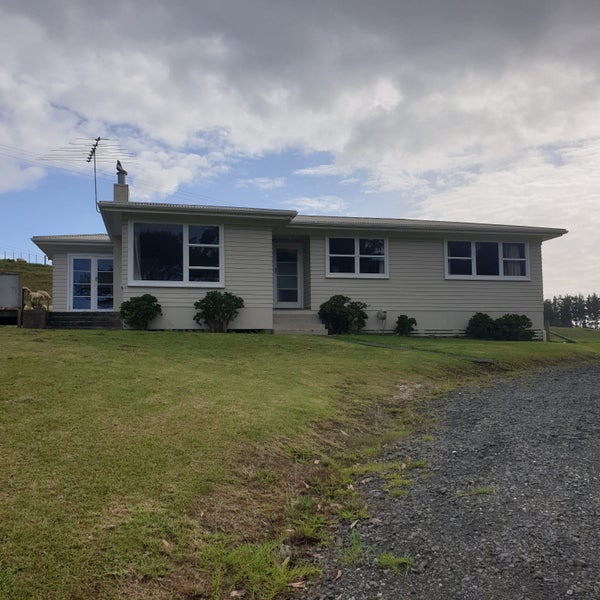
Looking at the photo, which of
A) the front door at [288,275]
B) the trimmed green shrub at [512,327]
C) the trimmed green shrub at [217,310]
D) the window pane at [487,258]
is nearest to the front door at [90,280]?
the trimmed green shrub at [217,310]

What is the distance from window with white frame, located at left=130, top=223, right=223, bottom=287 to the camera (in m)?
14.5

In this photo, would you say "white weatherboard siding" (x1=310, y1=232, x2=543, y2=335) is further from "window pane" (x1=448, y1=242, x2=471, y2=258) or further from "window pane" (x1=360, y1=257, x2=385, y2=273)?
"window pane" (x1=448, y1=242, x2=471, y2=258)

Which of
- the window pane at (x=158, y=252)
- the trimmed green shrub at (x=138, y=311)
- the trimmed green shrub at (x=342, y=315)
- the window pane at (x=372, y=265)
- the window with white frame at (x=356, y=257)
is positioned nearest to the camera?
the trimmed green shrub at (x=138, y=311)

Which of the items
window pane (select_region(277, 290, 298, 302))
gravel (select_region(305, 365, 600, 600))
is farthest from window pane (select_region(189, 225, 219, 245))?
gravel (select_region(305, 365, 600, 600))

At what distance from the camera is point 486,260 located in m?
18.5

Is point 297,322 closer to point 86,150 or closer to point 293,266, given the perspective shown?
point 293,266

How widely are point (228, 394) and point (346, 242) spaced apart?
11560mm

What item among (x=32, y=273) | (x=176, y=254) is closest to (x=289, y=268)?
(x=176, y=254)

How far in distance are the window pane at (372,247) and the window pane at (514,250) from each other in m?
4.91

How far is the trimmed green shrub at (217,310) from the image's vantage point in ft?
47.3

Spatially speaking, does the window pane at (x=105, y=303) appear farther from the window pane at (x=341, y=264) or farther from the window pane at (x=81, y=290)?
the window pane at (x=341, y=264)

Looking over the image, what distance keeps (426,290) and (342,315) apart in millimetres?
3579

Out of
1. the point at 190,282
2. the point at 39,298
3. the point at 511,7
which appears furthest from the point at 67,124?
the point at 511,7

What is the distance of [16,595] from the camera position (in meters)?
2.58
